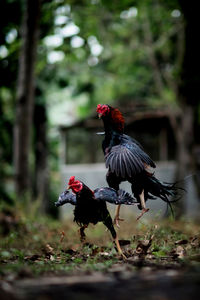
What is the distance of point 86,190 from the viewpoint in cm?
412

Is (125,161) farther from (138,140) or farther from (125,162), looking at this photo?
(138,140)

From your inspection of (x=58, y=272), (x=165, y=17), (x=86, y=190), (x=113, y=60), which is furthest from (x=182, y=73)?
(x=58, y=272)

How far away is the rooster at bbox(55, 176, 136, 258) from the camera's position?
4.04 meters

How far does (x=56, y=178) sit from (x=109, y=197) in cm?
3199

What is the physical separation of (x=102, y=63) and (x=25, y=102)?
1417cm

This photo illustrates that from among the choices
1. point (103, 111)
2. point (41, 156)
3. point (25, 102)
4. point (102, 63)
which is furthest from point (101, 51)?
point (103, 111)

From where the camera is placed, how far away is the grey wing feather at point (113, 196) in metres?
4.00

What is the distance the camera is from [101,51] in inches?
868

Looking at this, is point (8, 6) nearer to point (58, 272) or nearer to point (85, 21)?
point (85, 21)

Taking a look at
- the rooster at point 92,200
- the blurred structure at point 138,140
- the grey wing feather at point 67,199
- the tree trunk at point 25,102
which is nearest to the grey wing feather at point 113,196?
the rooster at point 92,200

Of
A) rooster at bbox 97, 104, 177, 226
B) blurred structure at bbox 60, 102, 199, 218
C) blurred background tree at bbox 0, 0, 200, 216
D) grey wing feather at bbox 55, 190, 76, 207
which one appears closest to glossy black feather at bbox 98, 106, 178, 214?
rooster at bbox 97, 104, 177, 226

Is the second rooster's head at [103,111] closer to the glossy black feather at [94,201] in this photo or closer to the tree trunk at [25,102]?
the glossy black feather at [94,201]

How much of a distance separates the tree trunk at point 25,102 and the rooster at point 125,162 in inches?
311

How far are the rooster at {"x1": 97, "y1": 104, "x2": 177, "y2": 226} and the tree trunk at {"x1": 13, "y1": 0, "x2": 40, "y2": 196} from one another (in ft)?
25.9
